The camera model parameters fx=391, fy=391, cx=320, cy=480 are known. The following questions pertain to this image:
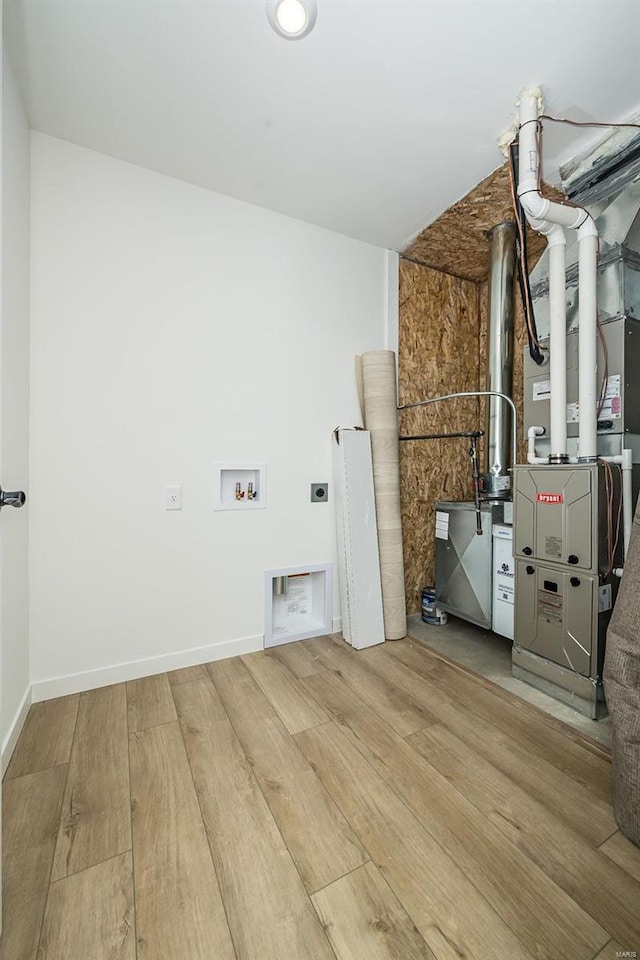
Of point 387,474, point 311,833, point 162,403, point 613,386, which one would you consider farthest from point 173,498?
point 613,386

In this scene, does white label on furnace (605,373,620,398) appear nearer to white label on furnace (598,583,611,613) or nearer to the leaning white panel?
white label on furnace (598,583,611,613)

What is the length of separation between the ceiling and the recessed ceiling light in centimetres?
4

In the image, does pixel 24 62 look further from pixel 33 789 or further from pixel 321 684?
pixel 321 684

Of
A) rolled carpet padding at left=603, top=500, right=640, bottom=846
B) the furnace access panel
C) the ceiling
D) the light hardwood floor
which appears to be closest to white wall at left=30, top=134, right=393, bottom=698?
the ceiling

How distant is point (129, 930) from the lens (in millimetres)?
945

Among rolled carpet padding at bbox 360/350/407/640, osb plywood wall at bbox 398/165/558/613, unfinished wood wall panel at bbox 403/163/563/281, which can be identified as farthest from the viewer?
osb plywood wall at bbox 398/165/558/613

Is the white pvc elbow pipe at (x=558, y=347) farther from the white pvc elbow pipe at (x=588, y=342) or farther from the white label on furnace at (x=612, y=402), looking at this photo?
the white label on furnace at (x=612, y=402)

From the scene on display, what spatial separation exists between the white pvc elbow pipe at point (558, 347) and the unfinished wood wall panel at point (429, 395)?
41.8 inches

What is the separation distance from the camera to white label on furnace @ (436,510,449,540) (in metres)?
2.75

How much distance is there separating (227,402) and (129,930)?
2082 mm

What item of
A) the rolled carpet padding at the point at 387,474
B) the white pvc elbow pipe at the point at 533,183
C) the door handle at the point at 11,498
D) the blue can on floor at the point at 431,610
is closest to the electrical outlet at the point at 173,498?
the door handle at the point at 11,498

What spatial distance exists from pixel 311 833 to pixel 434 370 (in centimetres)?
285

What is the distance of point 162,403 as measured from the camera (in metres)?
2.16

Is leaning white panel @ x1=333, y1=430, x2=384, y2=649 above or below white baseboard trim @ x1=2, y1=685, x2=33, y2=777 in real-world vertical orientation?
above
